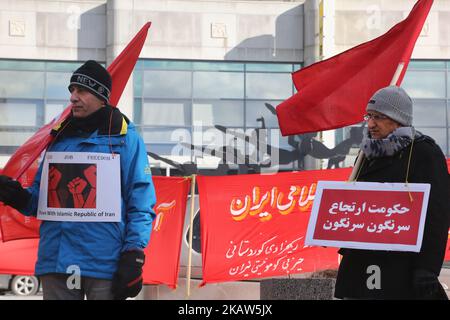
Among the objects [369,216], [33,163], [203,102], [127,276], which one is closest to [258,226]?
Answer: [33,163]

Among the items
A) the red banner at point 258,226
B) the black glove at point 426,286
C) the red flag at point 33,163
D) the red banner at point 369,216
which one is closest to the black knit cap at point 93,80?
the red flag at point 33,163

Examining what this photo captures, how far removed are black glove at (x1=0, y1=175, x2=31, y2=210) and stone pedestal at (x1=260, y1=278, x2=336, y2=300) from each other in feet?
14.0

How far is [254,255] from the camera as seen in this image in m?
9.88

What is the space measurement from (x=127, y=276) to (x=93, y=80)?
3.55 feet

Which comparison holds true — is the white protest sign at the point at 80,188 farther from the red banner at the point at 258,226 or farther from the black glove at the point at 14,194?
the red banner at the point at 258,226

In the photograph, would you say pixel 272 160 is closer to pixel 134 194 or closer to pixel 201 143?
pixel 201 143

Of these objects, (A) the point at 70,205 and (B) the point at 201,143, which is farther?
(B) the point at 201,143

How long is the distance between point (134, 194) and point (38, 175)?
24.0 inches

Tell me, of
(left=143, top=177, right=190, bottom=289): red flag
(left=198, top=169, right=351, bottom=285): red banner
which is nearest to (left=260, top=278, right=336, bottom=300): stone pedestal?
(left=198, top=169, right=351, bottom=285): red banner

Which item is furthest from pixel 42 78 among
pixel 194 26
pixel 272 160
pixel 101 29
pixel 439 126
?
pixel 439 126

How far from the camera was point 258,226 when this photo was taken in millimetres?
9922

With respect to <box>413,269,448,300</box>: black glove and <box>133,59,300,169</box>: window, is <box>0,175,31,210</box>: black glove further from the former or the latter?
<box>133,59,300,169</box>: window

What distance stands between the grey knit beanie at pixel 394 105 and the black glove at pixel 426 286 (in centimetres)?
83
